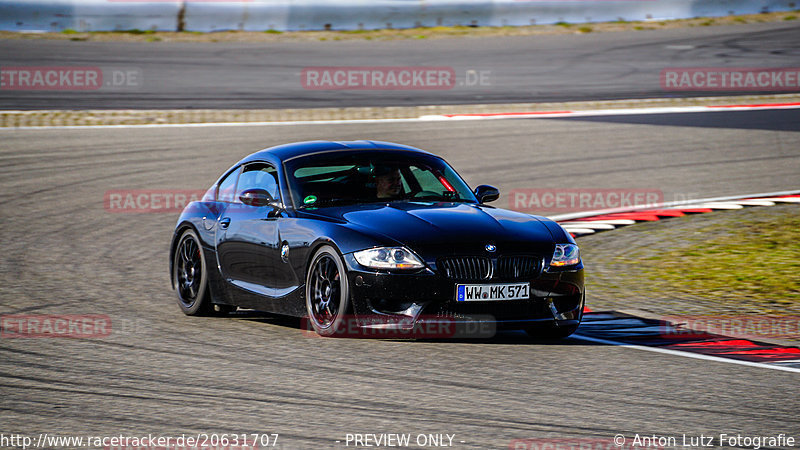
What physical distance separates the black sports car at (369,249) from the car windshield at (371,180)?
0.04 ft

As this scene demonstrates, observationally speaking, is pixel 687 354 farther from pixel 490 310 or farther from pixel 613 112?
pixel 613 112

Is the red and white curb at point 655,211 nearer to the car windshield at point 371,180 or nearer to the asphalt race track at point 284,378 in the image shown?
the car windshield at point 371,180

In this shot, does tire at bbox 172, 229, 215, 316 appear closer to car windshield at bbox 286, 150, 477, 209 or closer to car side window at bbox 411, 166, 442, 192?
car windshield at bbox 286, 150, 477, 209

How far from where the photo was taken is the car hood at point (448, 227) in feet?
24.7

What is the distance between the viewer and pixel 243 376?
6703 millimetres

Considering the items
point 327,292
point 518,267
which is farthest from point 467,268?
point 327,292

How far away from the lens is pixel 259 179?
29.9ft

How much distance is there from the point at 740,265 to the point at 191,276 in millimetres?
5063

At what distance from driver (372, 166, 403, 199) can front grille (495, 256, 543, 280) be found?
1.36 meters

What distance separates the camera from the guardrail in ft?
113

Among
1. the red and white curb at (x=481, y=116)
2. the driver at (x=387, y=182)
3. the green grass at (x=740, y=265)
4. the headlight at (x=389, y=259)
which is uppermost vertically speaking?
the red and white curb at (x=481, y=116)

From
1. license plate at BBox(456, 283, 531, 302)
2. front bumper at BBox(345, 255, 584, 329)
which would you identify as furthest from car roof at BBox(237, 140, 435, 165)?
license plate at BBox(456, 283, 531, 302)

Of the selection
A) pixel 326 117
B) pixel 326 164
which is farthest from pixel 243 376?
pixel 326 117

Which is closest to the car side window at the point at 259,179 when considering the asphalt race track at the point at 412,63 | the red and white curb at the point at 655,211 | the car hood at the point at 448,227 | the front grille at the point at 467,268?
the car hood at the point at 448,227
